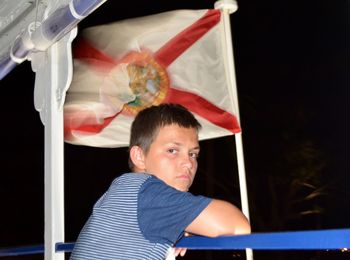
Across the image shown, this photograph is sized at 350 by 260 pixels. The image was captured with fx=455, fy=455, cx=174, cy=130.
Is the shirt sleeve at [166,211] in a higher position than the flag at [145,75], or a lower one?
lower

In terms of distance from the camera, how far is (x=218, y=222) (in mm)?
1105

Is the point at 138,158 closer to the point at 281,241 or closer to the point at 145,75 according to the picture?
the point at 281,241

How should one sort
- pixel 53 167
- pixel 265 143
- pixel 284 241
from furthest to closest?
pixel 265 143 < pixel 53 167 < pixel 284 241

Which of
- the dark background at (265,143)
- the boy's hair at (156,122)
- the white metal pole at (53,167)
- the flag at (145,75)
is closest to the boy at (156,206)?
the boy's hair at (156,122)

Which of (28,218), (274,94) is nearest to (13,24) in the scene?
(28,218)

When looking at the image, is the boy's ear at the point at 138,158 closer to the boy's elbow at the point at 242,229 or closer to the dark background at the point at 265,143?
the boy's elbow at the point at 242,229

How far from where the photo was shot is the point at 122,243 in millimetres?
1176

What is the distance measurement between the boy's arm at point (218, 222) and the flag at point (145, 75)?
5.74 feet

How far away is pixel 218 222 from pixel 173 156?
1.09 feet

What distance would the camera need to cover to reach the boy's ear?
1455mm

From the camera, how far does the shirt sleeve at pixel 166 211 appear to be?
1104 mm

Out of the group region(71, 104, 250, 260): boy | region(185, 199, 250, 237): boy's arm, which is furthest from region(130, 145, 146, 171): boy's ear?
region(185, 199, 250, 237): boy's arm

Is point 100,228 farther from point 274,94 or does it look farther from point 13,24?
point 274,94

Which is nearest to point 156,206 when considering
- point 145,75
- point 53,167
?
point 53,167
